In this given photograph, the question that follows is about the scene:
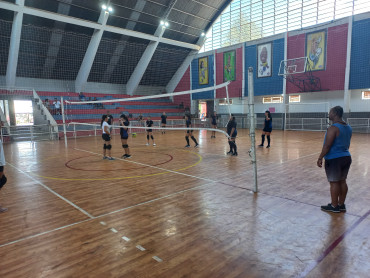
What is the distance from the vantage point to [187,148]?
11414mm

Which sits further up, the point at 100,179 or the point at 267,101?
the point at 267,101

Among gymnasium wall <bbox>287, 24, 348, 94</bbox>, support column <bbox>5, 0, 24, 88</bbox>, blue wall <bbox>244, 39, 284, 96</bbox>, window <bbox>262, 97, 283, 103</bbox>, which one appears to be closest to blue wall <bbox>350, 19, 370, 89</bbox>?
gymnasium wall <bbox>287, 24, 348, 94</bbox>

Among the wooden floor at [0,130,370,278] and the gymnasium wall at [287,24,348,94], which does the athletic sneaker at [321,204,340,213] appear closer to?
the wooden floor at [0,130,370,278]

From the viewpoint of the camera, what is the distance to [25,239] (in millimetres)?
3320

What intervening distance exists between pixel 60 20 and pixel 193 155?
1526 cm

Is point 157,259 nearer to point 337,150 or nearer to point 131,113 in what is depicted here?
point 337,150

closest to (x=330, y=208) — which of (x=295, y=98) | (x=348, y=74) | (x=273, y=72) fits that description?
(x=348, y=74)

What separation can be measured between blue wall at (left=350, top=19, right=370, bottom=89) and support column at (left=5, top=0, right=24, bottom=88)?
73.7ft

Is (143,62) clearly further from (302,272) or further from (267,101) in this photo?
(302,272)

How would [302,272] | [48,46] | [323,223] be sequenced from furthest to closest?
1. [48,46]
2. [323,223]
3. [302,272]

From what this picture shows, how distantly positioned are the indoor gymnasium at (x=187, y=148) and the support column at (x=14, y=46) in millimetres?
133

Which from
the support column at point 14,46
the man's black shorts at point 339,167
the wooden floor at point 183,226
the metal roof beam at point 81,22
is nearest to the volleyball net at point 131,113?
the support column at point 14,46

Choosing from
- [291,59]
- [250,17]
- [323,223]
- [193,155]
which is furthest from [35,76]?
[323,223]

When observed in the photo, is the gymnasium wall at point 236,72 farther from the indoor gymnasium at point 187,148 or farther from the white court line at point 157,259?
the white court line at point 157,259
